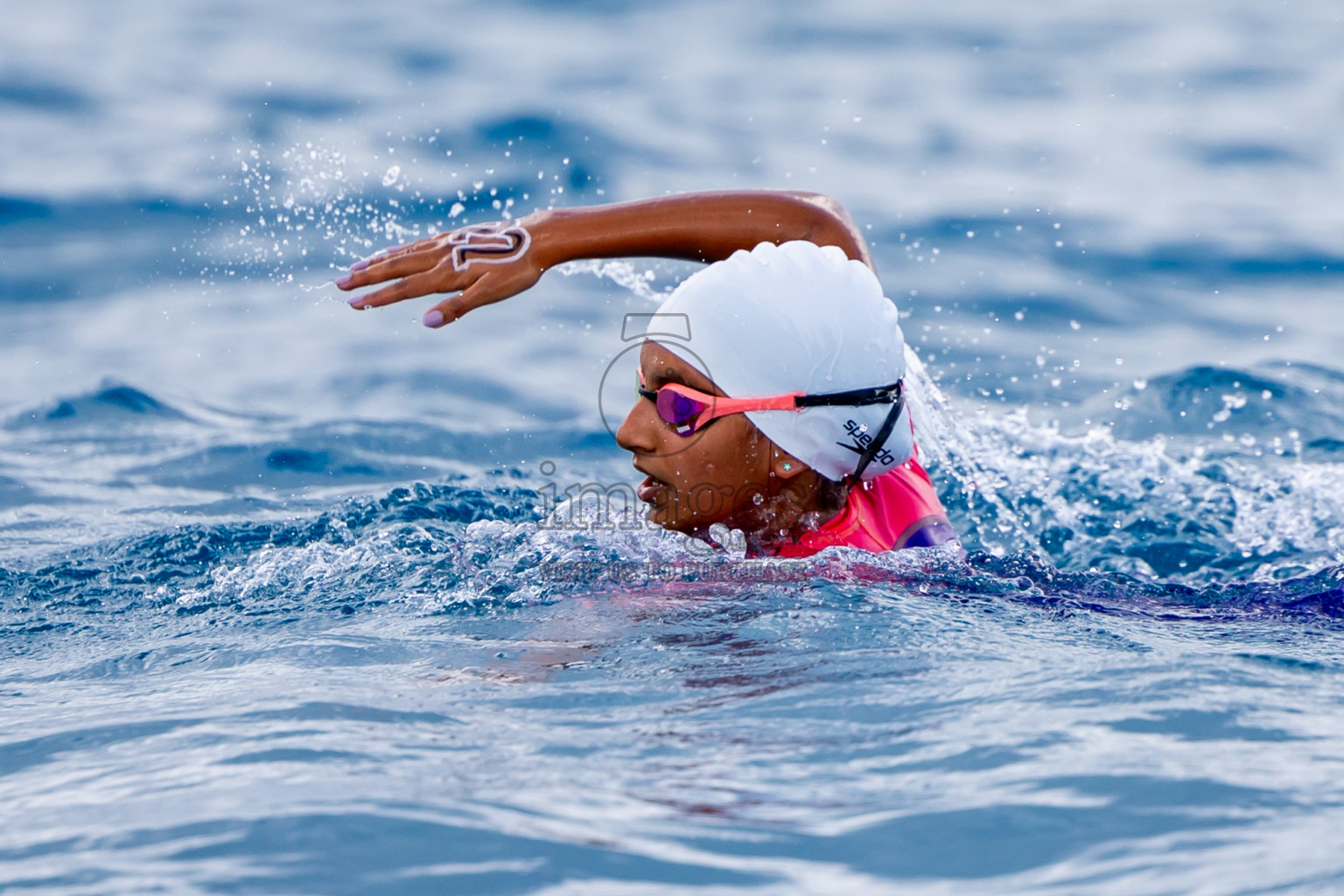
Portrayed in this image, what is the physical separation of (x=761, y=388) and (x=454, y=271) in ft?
4.00

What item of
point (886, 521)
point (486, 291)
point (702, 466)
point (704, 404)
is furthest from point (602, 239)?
point (886, 521)

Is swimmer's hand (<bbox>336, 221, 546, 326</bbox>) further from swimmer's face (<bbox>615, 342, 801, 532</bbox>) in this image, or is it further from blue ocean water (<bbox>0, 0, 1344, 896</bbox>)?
blue ocean water (<bbox>0, 0, 1344, 896</bbox>)

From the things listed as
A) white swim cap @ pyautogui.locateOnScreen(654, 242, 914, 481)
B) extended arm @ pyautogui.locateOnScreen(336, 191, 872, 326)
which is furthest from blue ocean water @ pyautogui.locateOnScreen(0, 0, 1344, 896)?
extended arm @ pyautogui.locateOnScreen(336, 191, 872, 326)

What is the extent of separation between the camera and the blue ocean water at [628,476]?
10.1 feet

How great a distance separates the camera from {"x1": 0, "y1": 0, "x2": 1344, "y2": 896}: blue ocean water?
3.07m

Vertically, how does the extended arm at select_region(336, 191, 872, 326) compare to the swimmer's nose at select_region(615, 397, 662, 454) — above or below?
above

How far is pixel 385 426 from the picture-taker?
8305mm

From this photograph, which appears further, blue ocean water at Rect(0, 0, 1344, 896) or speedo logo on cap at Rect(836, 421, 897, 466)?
speedo logo on cap at Rect(836, 421, 897, 466)

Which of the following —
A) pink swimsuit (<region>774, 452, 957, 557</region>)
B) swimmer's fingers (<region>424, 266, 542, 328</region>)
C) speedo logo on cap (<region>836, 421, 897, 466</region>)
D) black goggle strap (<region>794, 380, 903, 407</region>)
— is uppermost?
swimmer's fingers (<region>424, 266, 542, 328</region>)

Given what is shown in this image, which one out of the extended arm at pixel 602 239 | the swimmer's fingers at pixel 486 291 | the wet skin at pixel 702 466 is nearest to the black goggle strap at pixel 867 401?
the wet skin at pixel 702 466

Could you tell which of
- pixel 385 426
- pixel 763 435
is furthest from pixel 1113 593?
pixel 385 426

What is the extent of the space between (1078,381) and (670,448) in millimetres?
5132

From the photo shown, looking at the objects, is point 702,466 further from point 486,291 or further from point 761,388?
point 486,291

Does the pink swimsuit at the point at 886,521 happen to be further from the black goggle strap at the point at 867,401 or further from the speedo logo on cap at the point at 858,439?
the speedo logo on cap at the point at 858,439
